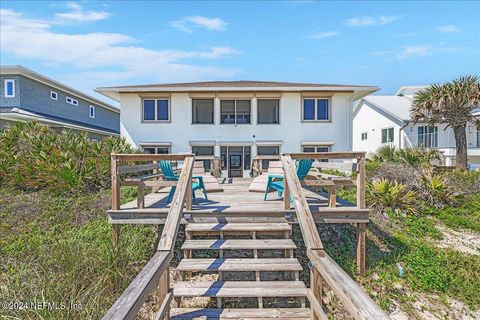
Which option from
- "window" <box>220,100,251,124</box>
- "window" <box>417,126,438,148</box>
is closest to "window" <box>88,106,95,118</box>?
"window" <box>220,100,251,124</box>

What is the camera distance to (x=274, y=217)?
480cm

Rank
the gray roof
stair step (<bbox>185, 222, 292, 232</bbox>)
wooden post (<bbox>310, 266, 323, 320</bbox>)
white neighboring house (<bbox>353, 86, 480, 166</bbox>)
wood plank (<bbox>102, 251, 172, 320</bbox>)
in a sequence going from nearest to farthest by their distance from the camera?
wood plank (<bbox>102, 251, 172, 320</bbox>) → wooden post (<bbox>310, 266, 323, 320</bbox>) → stair step (<bbox>185, 222, 292, 232</bbox>) → white neighboring house (<bbox>353, 86, 480, 166</bbox>) → the gray roof

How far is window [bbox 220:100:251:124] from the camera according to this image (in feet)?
48.7

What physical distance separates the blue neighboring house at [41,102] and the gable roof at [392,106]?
18.3 m

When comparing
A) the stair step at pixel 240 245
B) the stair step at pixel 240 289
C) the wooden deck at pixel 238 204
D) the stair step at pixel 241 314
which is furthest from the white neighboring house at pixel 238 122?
the stair step at pixel 241 314

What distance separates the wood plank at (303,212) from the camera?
319cm

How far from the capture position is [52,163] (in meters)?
8.54

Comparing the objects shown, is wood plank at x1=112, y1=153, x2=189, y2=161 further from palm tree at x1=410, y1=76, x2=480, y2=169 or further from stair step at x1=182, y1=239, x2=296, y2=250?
palm tree at x1=410, y1=76, x2=480, y2=169

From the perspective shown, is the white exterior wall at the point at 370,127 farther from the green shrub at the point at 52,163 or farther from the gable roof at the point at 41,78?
the gable roof at the point at 41,78

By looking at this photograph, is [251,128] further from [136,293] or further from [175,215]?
[136,293]

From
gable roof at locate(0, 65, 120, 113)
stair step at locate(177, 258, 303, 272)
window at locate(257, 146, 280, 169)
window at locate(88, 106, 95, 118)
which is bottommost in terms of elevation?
stair step at locate(177, 258, 303, 272)

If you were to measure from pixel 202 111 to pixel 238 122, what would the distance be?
73.3 inches

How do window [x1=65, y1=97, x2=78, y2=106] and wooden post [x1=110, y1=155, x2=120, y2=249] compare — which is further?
window [x1=65, y1=97, x2=78, y2=106]

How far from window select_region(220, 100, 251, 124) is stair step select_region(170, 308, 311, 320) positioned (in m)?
11.9
